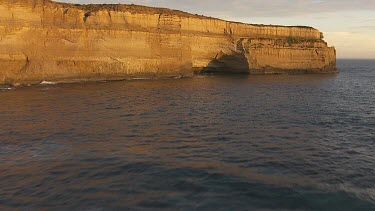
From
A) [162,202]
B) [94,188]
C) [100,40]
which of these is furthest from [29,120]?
[100,40]

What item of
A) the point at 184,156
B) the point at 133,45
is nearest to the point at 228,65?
the point at 133,45

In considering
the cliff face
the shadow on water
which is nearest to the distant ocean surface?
the cliff face

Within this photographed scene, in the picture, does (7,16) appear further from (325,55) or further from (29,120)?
(325,55)

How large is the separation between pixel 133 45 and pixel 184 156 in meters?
→ 29.2

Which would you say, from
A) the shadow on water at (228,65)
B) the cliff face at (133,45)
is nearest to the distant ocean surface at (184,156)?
the cliff face at (133,45)

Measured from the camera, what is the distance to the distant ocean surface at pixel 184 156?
826cm

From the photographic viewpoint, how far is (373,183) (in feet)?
30.5

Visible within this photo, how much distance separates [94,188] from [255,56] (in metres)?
43.4

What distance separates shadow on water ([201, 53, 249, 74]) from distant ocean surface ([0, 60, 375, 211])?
87.9 ft

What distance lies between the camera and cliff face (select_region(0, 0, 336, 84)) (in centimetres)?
3105

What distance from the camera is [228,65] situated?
50688 millimetres

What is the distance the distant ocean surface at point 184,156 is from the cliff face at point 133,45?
11200 millimetres

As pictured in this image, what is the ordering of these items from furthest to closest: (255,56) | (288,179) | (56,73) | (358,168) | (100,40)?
1. (255,56)
2. (100,40)
3. (56,73)
4. (358,168)
5. (288,179)

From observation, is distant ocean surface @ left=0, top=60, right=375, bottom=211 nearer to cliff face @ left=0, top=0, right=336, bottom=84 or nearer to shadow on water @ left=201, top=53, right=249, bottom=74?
cliff face @ left=0, top=0, right=336, bottom=84
